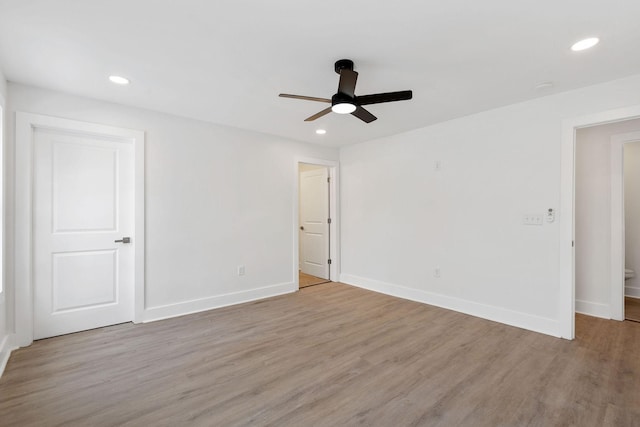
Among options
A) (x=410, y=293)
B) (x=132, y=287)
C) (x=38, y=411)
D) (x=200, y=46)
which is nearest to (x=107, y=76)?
(x=200, y=46)

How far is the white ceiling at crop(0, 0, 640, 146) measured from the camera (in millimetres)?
1777

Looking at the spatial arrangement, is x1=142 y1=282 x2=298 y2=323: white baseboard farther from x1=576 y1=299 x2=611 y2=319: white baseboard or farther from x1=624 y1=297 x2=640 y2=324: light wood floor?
x1=624 y1=297 x2=640 y2=324: light wood floor

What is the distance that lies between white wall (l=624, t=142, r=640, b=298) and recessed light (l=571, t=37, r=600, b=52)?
353cm

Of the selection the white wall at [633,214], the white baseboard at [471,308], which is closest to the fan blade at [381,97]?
the white baseboard at [471,308]

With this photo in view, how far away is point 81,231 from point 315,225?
357 cm

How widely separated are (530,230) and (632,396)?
1612 millimetres

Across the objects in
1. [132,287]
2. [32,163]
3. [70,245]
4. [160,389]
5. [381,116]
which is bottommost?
[160,389]

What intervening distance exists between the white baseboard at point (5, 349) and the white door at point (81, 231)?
0.73 feet

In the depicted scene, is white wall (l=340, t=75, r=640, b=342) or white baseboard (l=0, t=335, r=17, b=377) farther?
white wall (l=340, t=75, r=640, b=342)

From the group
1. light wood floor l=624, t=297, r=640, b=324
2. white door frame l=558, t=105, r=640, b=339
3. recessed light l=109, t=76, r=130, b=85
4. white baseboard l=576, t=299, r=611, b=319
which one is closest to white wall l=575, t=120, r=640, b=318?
white baseboard l=576, t=299, r=611, b=319

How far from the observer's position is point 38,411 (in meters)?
1.88

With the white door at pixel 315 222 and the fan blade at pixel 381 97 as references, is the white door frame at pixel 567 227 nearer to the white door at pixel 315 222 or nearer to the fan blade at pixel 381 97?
the fan blade at pixel 381 97

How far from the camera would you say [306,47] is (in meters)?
2.16

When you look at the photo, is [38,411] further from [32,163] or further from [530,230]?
[530,230]
